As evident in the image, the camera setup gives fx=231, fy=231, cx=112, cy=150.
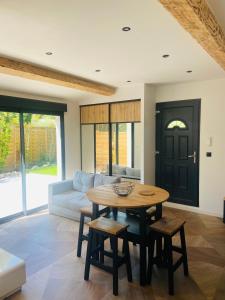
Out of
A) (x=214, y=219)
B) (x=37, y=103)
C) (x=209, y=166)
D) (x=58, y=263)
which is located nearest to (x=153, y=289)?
(x=58, y=263)

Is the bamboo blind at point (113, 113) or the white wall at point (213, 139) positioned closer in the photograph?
the white wall at point (213, 139)

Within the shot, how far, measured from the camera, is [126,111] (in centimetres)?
500

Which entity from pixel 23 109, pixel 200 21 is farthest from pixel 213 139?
pixel 23 109

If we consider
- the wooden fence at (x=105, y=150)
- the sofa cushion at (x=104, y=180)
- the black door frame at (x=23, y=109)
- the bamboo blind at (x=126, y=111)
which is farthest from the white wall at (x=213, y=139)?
the black door frame at (x=23, y=109)

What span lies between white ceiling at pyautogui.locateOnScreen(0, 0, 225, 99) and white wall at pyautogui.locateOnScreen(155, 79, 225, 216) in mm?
382

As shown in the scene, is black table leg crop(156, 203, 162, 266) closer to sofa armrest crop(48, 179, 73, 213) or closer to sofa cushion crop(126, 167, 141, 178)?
sofa cushion crop(126, 167, 141, 178)

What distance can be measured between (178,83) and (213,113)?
0.91 metres

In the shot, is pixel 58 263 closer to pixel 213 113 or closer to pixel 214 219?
pixel 214 219

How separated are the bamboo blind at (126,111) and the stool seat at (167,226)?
260 cm

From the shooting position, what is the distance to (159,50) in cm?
279

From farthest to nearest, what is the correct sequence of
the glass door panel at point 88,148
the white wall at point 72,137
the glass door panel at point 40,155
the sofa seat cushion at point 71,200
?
the glass door panel at point 88,148 < the white wall at point 72,137 < the glass door panel at point 40,155 < the sofa seat cushion at point 71,200

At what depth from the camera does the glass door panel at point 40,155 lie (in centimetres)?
478

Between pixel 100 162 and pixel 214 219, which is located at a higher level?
pixel 100 162

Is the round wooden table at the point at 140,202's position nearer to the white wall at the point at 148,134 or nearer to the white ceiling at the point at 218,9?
the white wall at the point at 148,134
